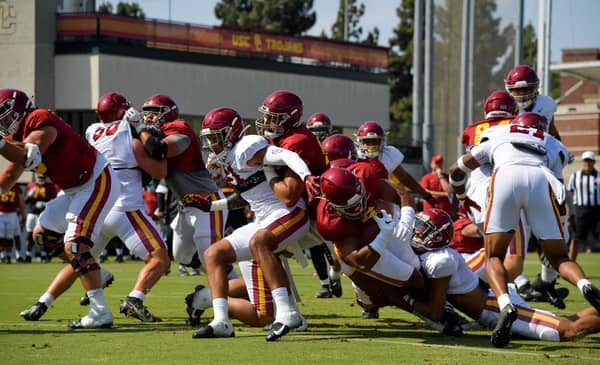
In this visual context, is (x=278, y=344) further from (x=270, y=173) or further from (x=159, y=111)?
(x=159, y=111)

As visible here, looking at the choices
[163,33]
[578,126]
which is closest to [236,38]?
[163,33]

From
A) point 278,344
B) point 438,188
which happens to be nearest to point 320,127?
point 278,344

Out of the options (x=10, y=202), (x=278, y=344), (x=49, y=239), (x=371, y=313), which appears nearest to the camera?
(x=278, y=344)

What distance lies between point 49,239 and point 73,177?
2.14 feet

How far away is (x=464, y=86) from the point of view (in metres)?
35.9

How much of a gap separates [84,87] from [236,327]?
82.1 feet

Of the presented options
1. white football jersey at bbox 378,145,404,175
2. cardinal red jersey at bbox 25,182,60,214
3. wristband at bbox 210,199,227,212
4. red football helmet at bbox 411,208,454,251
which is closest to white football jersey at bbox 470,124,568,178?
red football helmet at bbox 411,208,454,251

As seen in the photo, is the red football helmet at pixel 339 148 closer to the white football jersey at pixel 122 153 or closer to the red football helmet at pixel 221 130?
the red football helmet at pixel 221 130

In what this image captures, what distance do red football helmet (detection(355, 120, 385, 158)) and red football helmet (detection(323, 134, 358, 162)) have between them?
1.54m

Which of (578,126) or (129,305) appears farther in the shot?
(578,126)

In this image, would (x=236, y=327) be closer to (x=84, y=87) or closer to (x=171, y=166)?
(x=171, y=166)

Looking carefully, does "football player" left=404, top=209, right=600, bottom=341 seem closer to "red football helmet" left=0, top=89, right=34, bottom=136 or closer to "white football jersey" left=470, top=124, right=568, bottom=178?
"white football jersey" left=470, top=124, right=568, bottom=178

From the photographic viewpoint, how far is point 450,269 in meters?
7.96

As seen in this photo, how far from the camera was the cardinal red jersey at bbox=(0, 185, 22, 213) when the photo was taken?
20922mm
